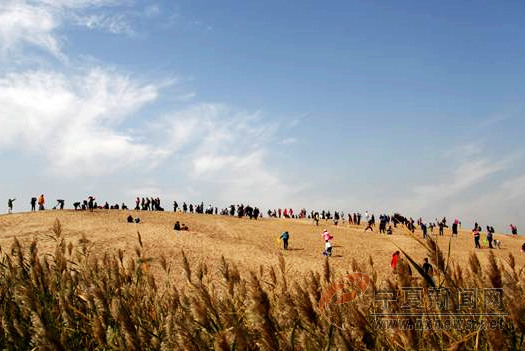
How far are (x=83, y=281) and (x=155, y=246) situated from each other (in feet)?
87.6

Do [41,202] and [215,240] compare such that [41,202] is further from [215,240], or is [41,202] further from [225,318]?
[225,318]

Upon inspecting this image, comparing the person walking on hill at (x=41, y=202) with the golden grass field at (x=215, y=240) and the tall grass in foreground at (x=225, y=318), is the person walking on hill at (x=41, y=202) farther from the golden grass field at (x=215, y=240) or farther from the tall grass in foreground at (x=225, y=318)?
the tall grass in foreground at (x=225, y=318)

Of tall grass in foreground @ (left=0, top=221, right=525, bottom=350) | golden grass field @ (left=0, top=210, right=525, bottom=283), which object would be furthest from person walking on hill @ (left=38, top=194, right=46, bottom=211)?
tall grass in foreground @ (left=0, top=221, right=525, bottom=350)

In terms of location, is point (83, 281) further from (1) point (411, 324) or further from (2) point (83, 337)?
(1) point (411, 324)

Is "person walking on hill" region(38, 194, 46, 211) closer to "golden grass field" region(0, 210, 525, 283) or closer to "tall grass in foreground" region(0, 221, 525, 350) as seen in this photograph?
"golden grass field" region(0, 210, 525, 283)

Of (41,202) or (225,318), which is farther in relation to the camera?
(41,202)

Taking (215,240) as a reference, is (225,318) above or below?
above

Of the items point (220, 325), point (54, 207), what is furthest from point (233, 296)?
point (54, 207)

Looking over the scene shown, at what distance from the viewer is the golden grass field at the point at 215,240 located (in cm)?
2761

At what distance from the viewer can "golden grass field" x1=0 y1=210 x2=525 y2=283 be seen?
1087 inches

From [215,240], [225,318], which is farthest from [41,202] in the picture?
[225,318]

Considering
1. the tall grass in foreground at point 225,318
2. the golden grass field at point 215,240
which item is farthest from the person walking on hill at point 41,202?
the tall grass in foreground at point 225,318

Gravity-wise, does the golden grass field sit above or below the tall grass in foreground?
below

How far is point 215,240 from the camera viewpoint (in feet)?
113
